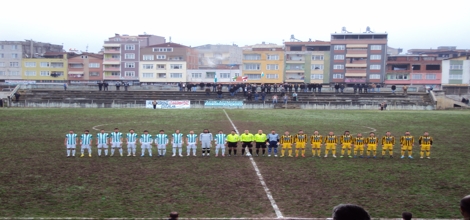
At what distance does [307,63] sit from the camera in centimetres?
9962

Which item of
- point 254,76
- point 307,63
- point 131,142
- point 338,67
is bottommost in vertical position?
point 131,142

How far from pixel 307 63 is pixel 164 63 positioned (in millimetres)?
33401

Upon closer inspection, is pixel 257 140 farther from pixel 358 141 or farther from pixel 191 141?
pixel 358 141

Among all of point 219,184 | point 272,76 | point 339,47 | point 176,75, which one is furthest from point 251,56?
point 219,184

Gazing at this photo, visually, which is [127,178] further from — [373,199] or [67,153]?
[373,199]

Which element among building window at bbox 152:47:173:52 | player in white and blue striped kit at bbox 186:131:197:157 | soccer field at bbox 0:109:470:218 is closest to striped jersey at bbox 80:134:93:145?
soccer field at bbox 0:109:470:218

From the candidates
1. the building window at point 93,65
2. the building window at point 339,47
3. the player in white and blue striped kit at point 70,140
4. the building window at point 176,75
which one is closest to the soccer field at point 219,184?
the player in white and blue striped kit at point 70,140

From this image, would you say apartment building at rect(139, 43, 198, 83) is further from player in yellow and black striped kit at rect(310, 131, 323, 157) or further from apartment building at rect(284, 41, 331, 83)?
player in yellow and black striped kit at rect(310, 131, 323, 157)

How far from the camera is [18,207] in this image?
1286 cm

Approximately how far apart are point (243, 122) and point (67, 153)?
62.5 feet

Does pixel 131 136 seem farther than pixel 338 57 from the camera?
No

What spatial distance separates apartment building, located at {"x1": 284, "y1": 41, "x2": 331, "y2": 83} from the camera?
98.9 meters

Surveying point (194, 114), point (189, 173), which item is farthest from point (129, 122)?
point (189, 173)

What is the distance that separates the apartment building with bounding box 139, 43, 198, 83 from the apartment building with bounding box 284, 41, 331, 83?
79.3 ft
